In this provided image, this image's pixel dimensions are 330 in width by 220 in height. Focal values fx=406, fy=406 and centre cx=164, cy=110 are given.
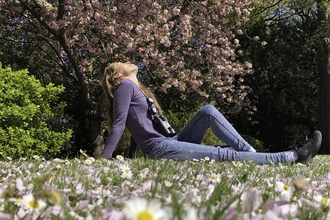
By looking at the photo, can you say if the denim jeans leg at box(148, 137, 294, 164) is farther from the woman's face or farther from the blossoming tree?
the blossoming tree

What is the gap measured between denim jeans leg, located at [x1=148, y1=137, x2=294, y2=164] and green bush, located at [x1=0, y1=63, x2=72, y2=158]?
4179 mm

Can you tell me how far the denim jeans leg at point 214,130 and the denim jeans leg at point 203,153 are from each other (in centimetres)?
20

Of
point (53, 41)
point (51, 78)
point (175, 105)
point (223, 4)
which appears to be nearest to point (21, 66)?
point (51, 78)

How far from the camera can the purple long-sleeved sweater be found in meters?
4.37

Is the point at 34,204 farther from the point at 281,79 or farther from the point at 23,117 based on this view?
the point at 281,79

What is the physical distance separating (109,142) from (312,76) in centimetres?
1609

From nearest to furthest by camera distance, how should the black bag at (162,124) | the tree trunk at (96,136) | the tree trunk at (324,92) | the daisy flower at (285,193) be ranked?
the daisy flower at (285,193)
the black bag at (162,124)
the tree trunk at (96,136)
the tree trunk at (324,92)

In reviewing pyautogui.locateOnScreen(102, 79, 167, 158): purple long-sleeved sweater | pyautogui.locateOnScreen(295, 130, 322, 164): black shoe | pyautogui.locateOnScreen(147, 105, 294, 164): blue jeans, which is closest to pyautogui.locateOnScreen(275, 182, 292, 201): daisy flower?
pyautogui.locateOnScreen(147, 105, 294, 164): blue jeans

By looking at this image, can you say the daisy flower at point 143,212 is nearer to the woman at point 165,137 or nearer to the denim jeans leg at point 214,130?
the woman at point 165,137

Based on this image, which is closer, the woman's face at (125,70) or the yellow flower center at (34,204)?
the yellow flower center at (34,204)

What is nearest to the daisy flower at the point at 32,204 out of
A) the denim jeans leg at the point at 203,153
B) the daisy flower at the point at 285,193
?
the daisy flower at the point at 285,193

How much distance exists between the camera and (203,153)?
4.19m

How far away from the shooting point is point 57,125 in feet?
34.2

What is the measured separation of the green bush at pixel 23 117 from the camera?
7887mm
